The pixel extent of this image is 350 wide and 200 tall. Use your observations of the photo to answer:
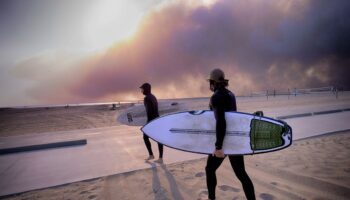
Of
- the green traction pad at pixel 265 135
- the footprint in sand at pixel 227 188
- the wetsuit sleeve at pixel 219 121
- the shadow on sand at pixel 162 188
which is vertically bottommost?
the footprint in sand at pixel 227 188

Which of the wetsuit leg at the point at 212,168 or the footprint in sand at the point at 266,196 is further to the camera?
the footprint in sand at the point at 266,196

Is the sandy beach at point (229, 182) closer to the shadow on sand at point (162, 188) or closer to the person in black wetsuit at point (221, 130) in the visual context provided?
the shadow on sand at point (162, 188)

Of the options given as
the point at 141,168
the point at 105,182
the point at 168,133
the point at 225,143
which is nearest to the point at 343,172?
the point at 225,143

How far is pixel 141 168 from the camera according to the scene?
18.2ft

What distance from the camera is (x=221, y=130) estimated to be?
3125 mm

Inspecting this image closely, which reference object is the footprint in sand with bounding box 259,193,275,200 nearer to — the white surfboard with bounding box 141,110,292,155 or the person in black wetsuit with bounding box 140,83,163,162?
the white surfboard with bounding box 141,110,292,155

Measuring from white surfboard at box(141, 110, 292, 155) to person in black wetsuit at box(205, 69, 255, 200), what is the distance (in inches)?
8.5

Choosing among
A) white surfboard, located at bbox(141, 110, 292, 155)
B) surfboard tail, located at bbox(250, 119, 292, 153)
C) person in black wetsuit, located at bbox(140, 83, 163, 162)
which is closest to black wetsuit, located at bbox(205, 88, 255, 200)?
white surfboard, located at bbox(141, 110, 292, 155)

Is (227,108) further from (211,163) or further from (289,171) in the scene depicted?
(289,171)

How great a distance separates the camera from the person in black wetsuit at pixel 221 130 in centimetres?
313

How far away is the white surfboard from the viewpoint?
3527 millimetres

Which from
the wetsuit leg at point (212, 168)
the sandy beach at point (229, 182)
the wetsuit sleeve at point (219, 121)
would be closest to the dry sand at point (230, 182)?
the sandy beach at point (229, 182)

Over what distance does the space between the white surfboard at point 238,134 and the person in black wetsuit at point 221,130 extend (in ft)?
0.71

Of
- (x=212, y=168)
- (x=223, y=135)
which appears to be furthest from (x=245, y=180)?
(x=223, y=135)
